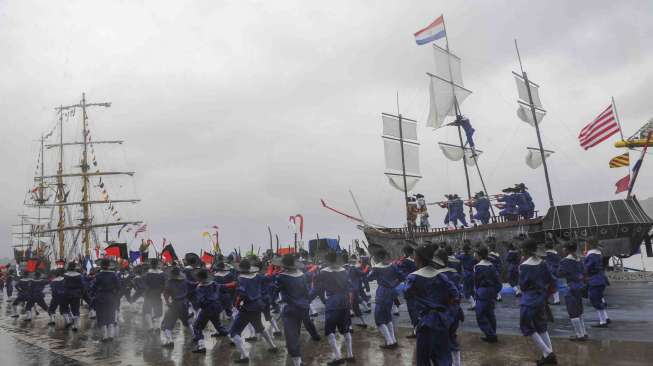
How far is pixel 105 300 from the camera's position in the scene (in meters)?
12.9

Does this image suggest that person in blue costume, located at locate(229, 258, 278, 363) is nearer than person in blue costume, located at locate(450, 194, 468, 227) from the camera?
Yes

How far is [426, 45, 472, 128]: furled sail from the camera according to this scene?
153 ft

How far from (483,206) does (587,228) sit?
6.06 meters

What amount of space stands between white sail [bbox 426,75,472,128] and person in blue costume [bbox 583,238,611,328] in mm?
36574

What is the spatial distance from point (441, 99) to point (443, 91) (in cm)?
95

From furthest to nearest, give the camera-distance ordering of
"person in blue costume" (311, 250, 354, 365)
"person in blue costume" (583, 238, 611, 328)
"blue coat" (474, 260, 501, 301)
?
"person in blue costume" (583, 238, 611, 328), "blue coat" (474, 260, 501, 301), "person in blue costume" (311, 250, 354, 365)

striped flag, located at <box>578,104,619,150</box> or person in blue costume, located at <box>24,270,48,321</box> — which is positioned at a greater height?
striped flag, located at <box>578,104,619,150</box>

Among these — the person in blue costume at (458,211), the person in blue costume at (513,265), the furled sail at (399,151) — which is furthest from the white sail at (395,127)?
the person in blue costume at (513,265)

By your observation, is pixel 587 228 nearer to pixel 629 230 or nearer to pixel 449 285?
pixel 629 230

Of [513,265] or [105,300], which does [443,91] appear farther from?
[105,300]

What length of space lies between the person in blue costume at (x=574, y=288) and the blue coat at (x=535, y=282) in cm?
174

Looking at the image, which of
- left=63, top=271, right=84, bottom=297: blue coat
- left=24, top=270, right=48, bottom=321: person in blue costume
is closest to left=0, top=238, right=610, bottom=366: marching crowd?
left=63, top=271, right=84, bottom=297: blue coat

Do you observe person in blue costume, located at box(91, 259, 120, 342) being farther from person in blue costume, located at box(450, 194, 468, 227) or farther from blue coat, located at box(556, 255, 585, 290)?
person in blue costume, located at box(450, 194, 468, 227)

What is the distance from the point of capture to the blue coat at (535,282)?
7.77m
